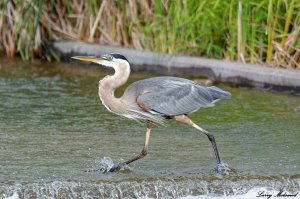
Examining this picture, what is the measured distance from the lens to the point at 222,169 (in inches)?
259

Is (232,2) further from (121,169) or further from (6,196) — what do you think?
(6,196)

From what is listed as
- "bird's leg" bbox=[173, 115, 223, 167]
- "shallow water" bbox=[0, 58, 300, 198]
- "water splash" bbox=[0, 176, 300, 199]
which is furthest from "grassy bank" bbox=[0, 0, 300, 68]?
"water splash" bbox=[0, 176, 300, 199]

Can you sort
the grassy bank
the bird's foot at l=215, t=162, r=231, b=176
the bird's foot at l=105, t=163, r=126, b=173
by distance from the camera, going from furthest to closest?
the grassy bank, the bird's foot at l=105, t=163, r=126, b=173, the bird's foot at l=215, t=162, r=231, b=176

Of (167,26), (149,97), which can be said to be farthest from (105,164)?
(167,26)

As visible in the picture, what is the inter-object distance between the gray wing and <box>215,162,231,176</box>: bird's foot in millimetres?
489

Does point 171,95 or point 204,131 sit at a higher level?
point 171,95

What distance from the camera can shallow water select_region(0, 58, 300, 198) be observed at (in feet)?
20.7

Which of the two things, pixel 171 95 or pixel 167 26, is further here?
pixel 167 26

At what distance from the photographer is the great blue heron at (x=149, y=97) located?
6648 millimetres

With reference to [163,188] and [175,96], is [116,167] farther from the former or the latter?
[175,96]

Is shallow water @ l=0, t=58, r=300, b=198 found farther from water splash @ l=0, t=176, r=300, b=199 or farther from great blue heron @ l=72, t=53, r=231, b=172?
great blue heron @ l=72, t=53, r=231, b=172

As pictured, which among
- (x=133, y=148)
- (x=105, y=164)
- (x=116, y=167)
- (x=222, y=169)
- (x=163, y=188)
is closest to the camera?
(x=163, y=188)

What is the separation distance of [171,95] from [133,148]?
29.0 inches

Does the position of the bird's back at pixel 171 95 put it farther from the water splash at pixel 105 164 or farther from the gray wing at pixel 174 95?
the water splash at pixel 105 164
